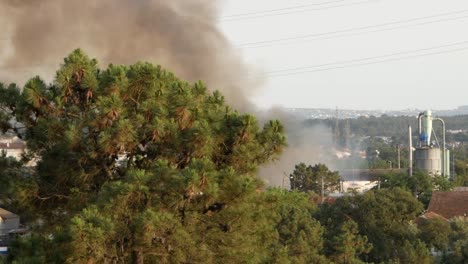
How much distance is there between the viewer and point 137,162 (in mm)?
21469

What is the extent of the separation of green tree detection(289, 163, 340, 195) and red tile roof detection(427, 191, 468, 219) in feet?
65.7

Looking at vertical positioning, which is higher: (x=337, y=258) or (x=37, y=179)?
(x=37, y=179)

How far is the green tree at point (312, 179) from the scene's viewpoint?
81.1 metres

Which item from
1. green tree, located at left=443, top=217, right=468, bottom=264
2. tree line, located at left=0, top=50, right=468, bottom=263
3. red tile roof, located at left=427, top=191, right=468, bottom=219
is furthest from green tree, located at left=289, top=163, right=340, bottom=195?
tree line, located at left=0, top=50, right=468, bottom=263

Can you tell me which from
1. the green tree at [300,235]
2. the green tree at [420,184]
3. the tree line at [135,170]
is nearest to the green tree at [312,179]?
the green tree at [420,184]

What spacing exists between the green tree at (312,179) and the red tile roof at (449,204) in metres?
20.0

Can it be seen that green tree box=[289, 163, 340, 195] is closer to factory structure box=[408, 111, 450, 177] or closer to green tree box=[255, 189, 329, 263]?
factory structure box=[408, 111, 450, 177]

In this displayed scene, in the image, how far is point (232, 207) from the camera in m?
20.7

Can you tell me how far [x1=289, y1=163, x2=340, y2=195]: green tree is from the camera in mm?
81125

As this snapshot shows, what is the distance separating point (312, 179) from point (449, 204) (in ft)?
77.4

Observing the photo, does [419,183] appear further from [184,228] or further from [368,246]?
[184,228]

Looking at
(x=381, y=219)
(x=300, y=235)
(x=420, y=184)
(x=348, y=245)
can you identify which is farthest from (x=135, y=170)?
(x=420, y=184)

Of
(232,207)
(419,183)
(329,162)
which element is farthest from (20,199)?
(329,162)

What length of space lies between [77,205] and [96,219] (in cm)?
216
